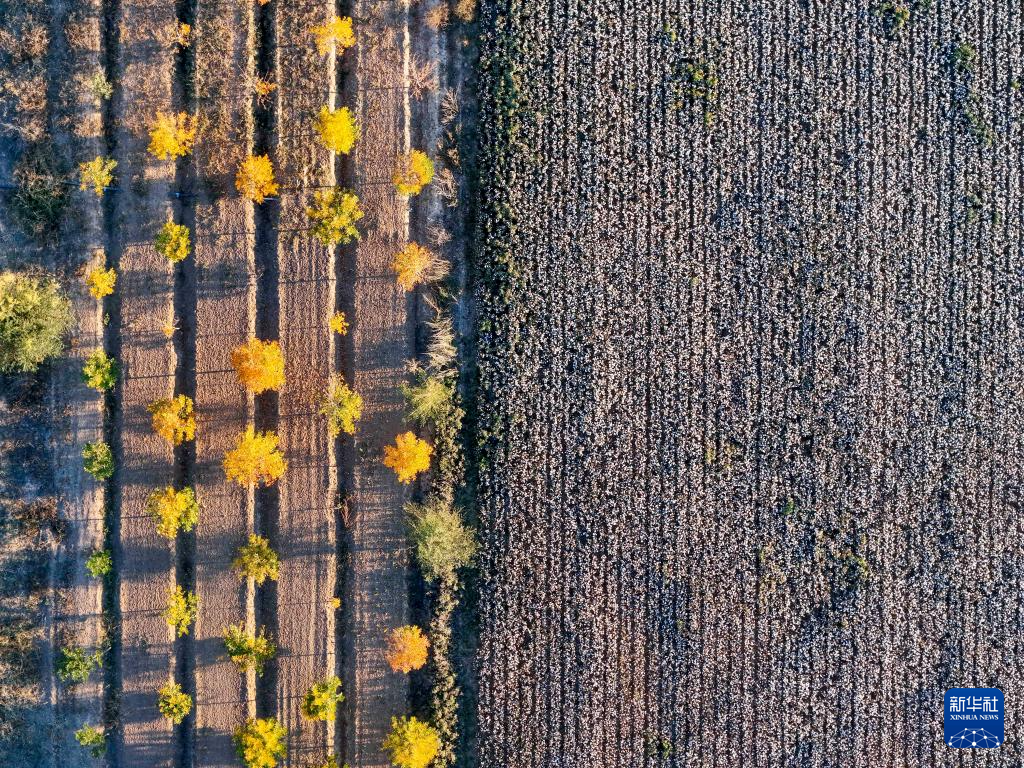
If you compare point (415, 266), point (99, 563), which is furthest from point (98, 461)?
point (415, 266)

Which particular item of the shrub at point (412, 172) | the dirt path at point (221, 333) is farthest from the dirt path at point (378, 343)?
the dirt path at point (221, 333)

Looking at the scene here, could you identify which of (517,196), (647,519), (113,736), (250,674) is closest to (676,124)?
(517,196)

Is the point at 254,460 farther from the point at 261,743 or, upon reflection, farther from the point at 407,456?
the point at 261,743

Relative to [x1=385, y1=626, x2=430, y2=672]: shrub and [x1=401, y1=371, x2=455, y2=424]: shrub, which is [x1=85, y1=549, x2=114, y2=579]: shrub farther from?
[x1=401, y1=371, x2=455, y2=424]: shrub

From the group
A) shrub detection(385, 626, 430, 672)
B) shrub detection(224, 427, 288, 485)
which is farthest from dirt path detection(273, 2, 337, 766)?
shrub detection(385, 626, 430, 672)

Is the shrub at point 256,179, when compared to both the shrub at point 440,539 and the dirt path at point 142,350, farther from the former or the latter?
the shrub at point 440,539

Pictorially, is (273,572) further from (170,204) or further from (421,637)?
(170,204)
